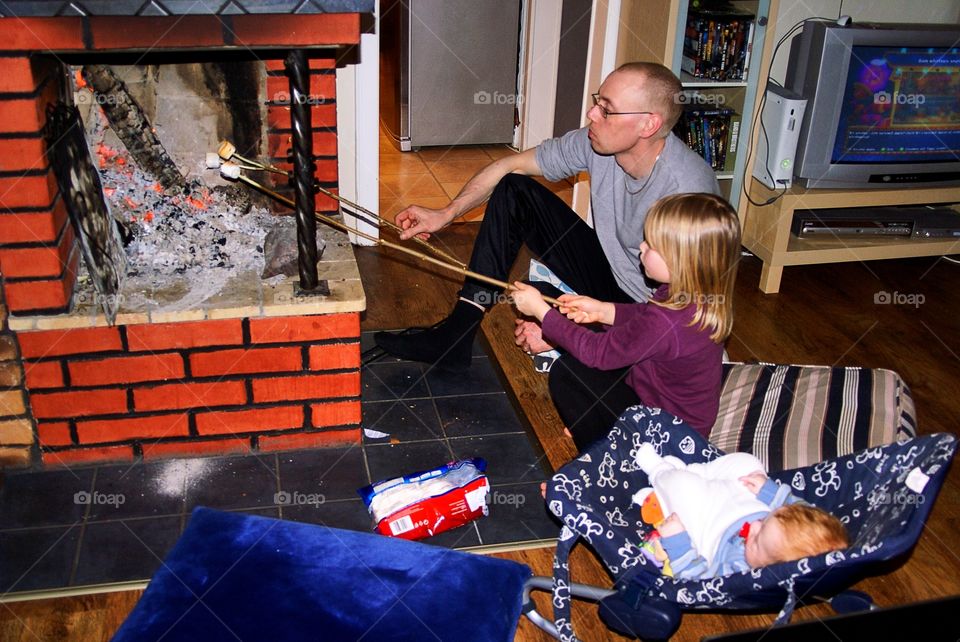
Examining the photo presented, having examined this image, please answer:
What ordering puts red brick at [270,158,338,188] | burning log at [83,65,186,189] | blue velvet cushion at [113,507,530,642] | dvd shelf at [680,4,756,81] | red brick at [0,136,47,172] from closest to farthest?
blue velvet cushion at [113,507,530,642], red brick at [0,136,47,172], burning log at [83,65,186,189], red brick at [270,158,338,188], dvd shelf at [680,4,756,81]

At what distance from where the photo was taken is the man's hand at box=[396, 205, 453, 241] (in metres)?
2.53

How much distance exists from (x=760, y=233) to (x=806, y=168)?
0.95 feet

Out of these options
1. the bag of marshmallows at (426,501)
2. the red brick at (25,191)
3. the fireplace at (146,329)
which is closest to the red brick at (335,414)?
the fireplace at (146,329)

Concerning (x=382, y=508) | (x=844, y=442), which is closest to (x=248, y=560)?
(x=382, y=508)

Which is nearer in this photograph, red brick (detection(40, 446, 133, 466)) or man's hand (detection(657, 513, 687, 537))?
man's hand (detection(657, 513, 687, 537))

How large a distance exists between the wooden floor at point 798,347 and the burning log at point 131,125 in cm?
81

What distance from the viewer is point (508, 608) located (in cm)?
191

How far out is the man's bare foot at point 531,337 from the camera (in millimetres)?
2637

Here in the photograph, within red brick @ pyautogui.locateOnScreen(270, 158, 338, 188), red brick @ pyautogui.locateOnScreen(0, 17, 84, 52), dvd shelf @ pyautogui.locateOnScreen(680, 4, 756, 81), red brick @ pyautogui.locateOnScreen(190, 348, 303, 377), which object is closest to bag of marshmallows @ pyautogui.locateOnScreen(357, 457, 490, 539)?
red brick @ pyautogui.locateOnScreen(190, 348, 303, 377)

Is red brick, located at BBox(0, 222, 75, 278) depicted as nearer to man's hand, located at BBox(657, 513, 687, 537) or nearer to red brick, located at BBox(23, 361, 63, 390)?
red brick, located at BBox(23, 361, 63, 390)

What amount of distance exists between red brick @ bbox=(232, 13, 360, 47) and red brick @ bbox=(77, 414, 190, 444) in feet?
3.08

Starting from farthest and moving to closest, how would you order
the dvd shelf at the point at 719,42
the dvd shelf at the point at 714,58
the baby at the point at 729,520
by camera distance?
the dvd shelf at the point at 719,42, the dvd shelf at the point at 714,58, the baby at the point at 729,520

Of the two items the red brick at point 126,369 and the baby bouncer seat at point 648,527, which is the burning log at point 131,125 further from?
the baby bouncer seat at point 648,527

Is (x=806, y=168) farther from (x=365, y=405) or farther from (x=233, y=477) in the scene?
(x=233, y=477)
